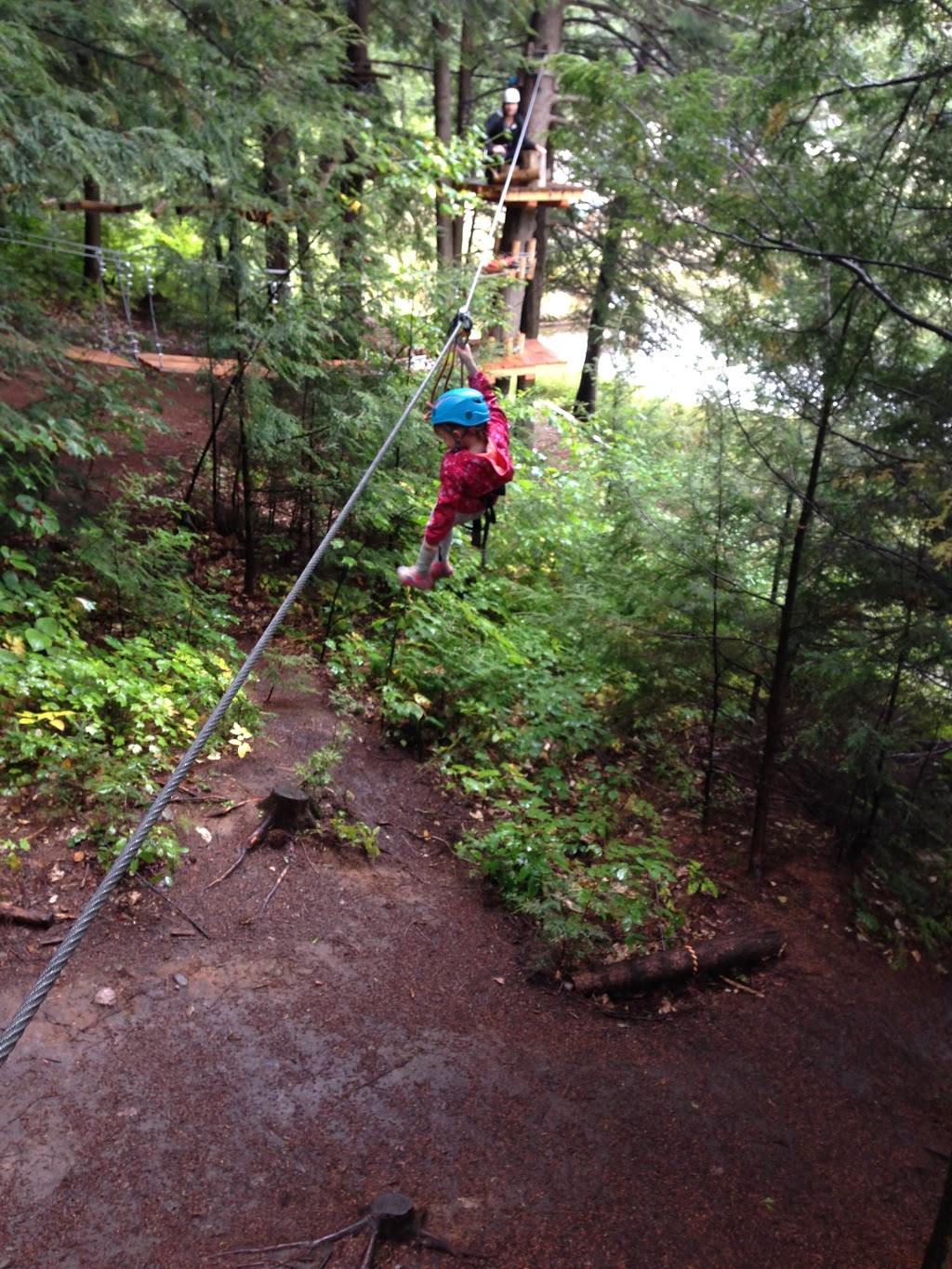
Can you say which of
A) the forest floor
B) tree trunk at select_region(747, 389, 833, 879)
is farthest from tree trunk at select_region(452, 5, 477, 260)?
the forest floor

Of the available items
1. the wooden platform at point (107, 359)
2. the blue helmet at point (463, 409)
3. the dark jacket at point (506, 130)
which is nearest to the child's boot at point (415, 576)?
the blue helmet at point (463, 409)

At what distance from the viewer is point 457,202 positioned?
429 inches

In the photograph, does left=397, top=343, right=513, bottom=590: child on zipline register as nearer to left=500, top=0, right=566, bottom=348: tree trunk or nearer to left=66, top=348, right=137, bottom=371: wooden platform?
left=66, top=348, right=137, bottom=371: wooden platform

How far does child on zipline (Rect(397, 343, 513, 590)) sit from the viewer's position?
5.16 metres

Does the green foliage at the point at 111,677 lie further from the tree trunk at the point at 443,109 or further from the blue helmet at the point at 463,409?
the tree trunk at the point at 443,109

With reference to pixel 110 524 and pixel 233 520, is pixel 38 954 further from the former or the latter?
pixel 233 520

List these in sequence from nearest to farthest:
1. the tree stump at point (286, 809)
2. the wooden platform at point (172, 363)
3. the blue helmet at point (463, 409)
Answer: the blue helmet at point (463, 409) → the tree stump at point (286, 809) → the wooden platform at point (172, 363)

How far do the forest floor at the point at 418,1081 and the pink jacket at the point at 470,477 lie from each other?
7.29ft

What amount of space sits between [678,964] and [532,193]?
36.8 ft

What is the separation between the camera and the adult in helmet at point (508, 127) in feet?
41.8

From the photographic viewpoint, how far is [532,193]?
12953 mm

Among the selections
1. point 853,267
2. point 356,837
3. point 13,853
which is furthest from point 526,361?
point 13,853

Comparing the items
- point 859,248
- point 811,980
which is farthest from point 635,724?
point 859,248

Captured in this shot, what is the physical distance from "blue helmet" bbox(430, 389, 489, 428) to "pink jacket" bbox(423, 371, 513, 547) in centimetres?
21
